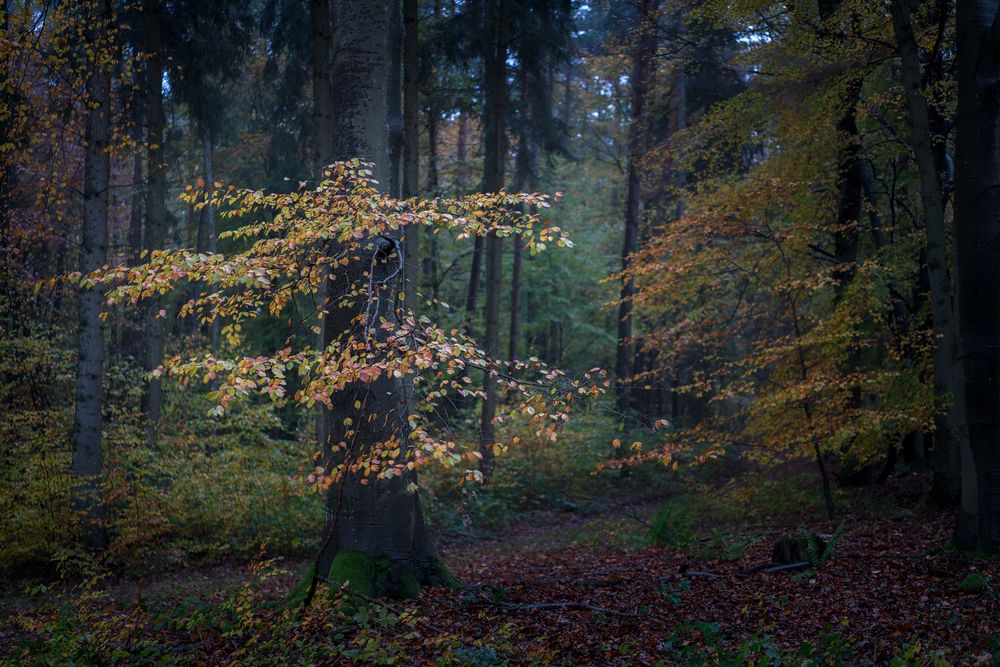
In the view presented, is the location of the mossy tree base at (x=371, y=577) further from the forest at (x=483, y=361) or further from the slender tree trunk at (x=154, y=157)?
the slender tree trunk at (x=154, y=157)

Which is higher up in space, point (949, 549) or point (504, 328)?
point (504, 328)

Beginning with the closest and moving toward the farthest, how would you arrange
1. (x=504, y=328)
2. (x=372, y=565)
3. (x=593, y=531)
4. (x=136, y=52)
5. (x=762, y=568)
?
(x=372, y=565)
(x=762, y=568)
(x=136, y=52)
(x=593, y=531)
(x=504, y=328)

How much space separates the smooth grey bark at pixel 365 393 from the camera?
6906mm

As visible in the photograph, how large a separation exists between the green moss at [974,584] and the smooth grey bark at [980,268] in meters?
0.99

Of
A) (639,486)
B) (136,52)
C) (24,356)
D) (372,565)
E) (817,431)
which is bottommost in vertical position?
(639,486)

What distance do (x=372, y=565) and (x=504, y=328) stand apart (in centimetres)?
2074

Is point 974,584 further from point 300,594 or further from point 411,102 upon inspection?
point 411,102

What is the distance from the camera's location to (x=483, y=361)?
16.7 feet

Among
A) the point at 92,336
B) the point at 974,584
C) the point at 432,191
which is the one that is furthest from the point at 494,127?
the point at 974,584

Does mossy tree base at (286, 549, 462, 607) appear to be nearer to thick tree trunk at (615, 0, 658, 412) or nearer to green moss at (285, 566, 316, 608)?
green moss at (285, 566, 316, 608)

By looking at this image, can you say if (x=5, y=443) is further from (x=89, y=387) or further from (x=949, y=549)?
(x=949, y=549)

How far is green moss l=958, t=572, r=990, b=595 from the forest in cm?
4

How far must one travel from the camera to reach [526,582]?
7.98 meters

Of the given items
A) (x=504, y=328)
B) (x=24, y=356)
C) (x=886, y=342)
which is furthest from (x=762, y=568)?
(x=504, y=328)
